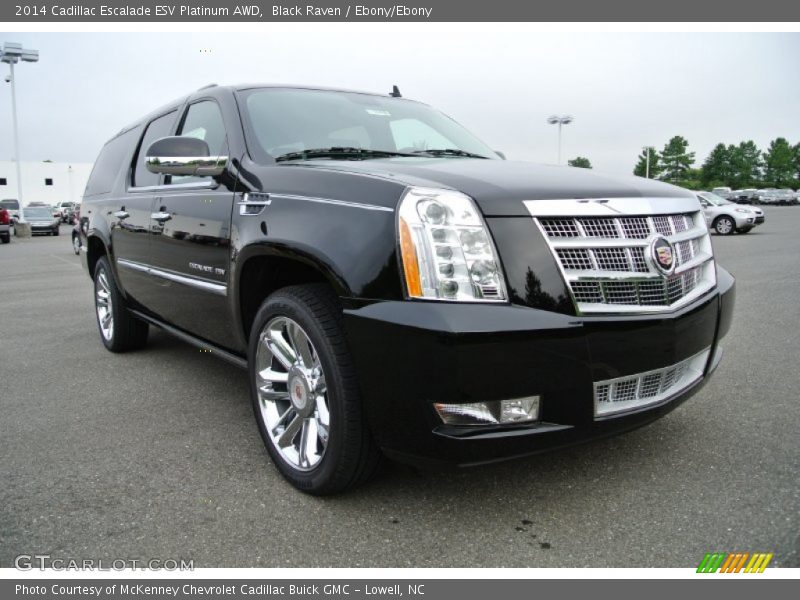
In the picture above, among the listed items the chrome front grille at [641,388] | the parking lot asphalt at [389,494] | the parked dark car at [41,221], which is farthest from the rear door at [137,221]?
the parked dark car at [41,221]

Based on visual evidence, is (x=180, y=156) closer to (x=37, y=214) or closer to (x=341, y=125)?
(x=341, y=125)

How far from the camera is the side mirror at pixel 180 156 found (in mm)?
3088

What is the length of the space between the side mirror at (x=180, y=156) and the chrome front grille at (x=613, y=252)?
1.71 meters

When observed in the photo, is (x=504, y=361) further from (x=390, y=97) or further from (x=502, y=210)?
(x=390, y=97)

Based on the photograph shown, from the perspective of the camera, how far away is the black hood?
223 centimetres

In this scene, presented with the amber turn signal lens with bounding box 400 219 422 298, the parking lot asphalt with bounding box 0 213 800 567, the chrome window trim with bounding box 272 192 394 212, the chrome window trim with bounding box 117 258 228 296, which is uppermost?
the chrome window trim with bounding box 272 192 394 212

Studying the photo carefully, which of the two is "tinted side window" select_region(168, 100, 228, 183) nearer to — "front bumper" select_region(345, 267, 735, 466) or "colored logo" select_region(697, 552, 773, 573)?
"front bumper" select_region(345, 267, 735, 466)

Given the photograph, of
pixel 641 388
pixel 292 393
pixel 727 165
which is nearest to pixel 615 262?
pixel 641 388

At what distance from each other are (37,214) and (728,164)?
3949 inches

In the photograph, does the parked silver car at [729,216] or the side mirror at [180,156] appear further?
the parked silver car at [729,216]

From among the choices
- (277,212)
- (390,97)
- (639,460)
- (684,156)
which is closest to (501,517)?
(639,460)

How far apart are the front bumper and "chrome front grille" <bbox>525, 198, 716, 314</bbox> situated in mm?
84

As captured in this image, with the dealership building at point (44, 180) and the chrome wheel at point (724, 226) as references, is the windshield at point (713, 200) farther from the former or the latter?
the dealership building at point (44, 180)

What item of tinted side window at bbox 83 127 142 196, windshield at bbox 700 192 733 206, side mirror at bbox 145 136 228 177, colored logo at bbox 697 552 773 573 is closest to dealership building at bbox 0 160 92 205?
windshield at bbox 700 192 733 206
